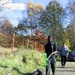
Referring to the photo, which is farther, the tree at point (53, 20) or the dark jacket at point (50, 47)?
the tree at point (53, 20)

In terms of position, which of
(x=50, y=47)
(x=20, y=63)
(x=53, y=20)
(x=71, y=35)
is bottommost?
(x=20, y=63)

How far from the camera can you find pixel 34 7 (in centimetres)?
8712

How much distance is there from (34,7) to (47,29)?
988 centimetres

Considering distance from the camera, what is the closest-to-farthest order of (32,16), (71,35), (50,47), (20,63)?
(50,47)
(20,63)
(71,35)
(32,16)

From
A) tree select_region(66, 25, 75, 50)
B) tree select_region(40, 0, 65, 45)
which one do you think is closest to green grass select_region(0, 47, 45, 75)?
tree select_region(40, 0, 65, 45)

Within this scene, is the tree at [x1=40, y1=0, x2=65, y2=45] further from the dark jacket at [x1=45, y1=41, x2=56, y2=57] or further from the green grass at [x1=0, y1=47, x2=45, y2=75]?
the dark jacket at [x1=45, y1=41, x2=56, y2=57]

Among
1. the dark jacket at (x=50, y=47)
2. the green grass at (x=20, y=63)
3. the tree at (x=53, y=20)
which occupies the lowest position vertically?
the green grass at (x=20, y=63)

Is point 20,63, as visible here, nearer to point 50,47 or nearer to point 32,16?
point 50,47

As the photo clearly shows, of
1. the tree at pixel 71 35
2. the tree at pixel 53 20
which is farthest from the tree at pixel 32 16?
the tree at pixel 71 35

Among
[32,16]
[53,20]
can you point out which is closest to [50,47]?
[53,20]

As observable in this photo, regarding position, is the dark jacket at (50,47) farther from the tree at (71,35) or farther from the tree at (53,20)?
the tree at (71,35)

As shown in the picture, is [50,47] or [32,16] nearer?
[50,47]

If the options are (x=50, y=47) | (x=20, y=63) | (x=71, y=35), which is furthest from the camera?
(x=71, y=35)

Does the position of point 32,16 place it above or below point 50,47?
above
